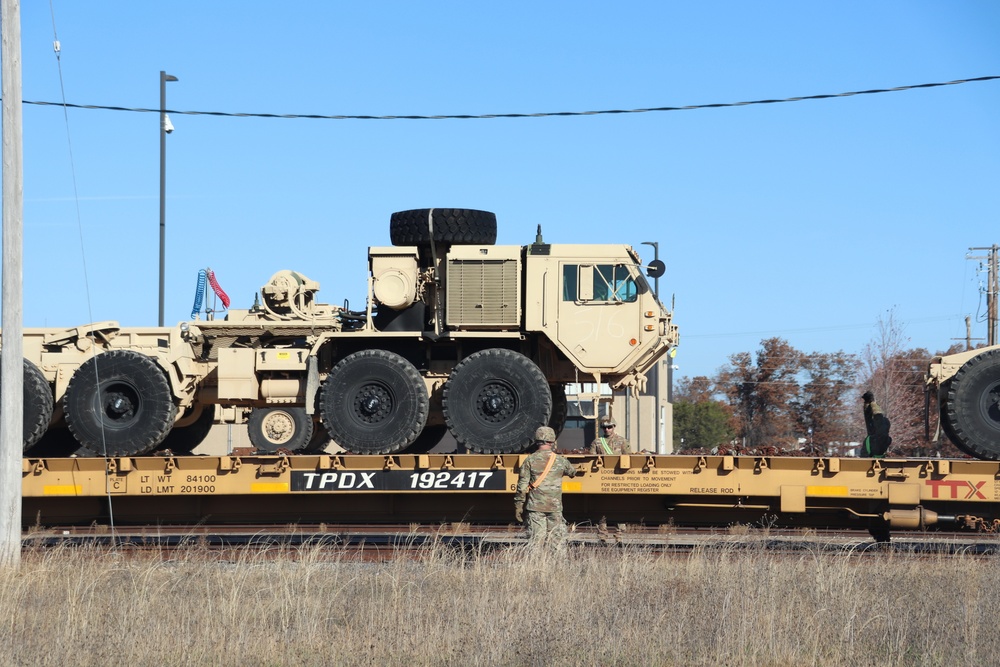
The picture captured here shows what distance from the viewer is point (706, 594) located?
834cm

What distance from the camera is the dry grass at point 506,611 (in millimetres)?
6762

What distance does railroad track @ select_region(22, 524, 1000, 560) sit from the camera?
1120 cm

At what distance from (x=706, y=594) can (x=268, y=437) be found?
915 cm

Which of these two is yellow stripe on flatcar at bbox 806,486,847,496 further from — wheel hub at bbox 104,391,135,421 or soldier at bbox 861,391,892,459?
wheel hub at bbox 104,391,135,421

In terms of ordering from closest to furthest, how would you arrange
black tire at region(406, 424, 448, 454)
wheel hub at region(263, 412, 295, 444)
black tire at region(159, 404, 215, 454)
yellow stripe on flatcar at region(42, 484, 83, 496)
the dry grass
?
the dry grass, yellow stripe on flatcar at region(42, 484, 83, 496), black tire at region(406, 424, 448, 454), black tire at region(159, 404, 215, 454), wheel hub at region(263, 412, 295, 444)

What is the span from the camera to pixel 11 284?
994 centimetres

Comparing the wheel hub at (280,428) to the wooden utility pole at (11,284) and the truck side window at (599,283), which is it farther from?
the wooden utility pole at (11,284)

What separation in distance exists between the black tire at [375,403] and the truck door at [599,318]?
177 cm

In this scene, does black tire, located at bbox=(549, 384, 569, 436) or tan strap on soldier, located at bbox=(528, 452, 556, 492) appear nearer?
tan strap on soldier, located at bbox=(528, 452, 556, 492)

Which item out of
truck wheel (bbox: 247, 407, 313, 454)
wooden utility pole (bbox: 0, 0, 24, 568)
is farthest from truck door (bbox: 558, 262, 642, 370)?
wooden utility pole (bbox: 0, 0, 24, 568)

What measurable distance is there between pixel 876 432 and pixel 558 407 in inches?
148

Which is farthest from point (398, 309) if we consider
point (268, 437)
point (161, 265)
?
point (161, 265)

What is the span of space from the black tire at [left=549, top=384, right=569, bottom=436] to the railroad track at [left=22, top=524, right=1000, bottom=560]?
137 cm

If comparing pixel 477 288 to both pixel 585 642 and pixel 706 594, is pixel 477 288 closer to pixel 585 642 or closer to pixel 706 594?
pixel 706 594
